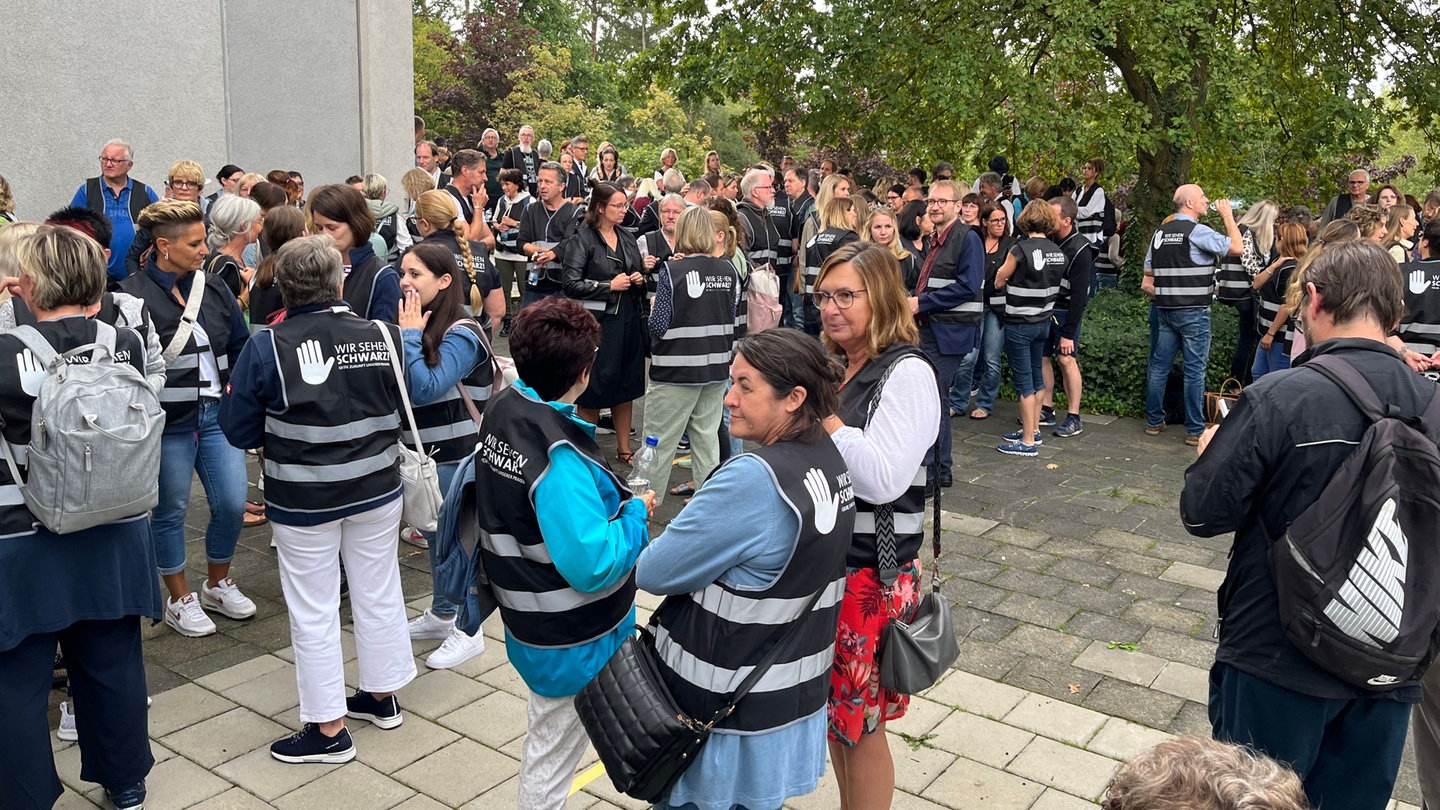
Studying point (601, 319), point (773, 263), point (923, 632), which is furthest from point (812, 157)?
point (923, 632)

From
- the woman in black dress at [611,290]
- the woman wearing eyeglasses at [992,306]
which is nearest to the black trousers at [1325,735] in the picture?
the woman in black dress at [611,290]

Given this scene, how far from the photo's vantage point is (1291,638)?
3.01 meters

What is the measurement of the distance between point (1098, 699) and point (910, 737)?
955mm

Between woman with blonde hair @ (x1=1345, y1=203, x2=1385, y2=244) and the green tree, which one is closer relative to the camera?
woman with blonde hair @ (x1=1345, y1=203, x2=1385, y2=244)

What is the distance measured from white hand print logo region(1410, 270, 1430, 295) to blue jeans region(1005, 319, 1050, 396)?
2.67m

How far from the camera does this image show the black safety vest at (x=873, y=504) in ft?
10.9

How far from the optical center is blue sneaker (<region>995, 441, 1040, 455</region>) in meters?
9.15

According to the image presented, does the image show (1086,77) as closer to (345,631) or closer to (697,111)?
(345,631)

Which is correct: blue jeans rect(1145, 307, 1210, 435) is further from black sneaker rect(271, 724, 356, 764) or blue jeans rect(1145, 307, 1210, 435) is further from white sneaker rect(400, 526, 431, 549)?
black sneaker rect(271, 724, 356, 764)

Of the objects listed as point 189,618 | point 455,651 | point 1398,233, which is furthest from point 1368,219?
point 189,618

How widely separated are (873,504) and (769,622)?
26.4 inches

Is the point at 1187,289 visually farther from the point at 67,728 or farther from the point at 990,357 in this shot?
the point at 67,728

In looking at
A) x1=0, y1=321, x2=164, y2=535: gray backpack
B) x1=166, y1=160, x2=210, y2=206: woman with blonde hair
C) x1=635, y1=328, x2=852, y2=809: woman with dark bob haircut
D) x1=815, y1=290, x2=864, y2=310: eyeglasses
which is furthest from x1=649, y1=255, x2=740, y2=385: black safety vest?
x1=635, y1=328, x2=852, y2=809: woman with dark bob haircut

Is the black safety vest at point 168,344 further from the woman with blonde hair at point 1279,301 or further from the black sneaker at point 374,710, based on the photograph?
the woman with blonde hair at point 1279,301
